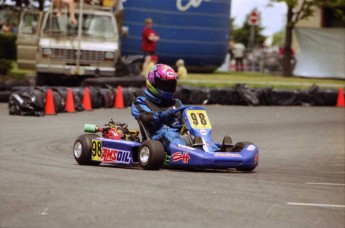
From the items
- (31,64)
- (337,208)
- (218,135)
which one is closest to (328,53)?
(31,64)

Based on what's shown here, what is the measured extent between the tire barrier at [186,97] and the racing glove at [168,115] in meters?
8.93

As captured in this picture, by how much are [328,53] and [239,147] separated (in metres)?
25.1

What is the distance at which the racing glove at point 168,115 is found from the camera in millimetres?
10483

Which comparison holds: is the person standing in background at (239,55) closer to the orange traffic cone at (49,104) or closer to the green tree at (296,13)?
the green tree at (296,13)

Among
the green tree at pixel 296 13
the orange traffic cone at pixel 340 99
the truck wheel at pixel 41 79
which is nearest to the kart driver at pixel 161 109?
the orange traffic cone at pixel 340 99

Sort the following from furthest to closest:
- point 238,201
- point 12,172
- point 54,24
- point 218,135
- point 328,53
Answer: point 328,53
point 54,24
point 218,135
point 12,172
point 238,201

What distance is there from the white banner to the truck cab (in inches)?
441

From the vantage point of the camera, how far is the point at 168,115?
10.6 m

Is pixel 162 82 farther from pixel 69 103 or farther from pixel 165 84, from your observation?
pixel 69 103

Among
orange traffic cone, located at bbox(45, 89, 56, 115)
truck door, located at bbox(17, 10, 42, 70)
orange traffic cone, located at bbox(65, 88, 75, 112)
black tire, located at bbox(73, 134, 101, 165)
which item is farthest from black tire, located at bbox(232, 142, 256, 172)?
truck door, located at bbox(17, 10, 42, 70)

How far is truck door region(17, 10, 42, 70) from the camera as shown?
2705 centimetres

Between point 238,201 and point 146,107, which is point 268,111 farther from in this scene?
point 238,201

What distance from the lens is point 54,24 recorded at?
86.2ft

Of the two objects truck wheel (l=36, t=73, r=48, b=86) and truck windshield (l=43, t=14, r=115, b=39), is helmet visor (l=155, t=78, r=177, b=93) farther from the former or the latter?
truck wheel (l=36, t=73, r=48, b=86)
